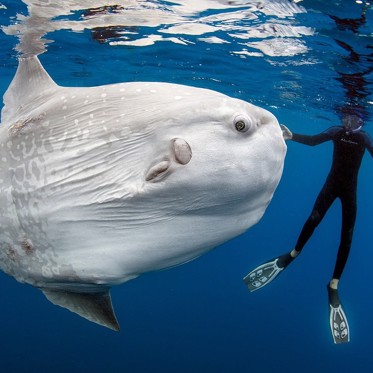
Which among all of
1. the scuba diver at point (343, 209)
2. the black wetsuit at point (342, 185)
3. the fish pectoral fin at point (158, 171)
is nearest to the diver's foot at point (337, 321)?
the scuba diver at point (343, 209)

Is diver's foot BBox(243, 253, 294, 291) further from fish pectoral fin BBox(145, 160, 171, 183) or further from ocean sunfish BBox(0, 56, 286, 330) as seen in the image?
fish pectoral fin BBox(145, 160, 171, 183)

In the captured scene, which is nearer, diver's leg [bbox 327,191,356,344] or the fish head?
the fish head

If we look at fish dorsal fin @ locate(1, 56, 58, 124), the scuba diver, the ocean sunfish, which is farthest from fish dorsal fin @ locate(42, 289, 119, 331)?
the scuba diver

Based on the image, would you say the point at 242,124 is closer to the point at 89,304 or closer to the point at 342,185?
the point at 89,304

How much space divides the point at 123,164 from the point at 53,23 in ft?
23.6

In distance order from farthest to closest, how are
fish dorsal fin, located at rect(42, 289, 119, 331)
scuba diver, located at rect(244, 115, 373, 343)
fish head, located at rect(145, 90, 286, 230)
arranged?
scuba diver, located at rect(244, 115, 373, 343), fish dorsal fin, located at rect(42, 289, 119, 331), fish head, located at rect(145, 90, 286, 230)

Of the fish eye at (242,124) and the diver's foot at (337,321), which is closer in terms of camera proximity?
the fish eye at (242,124)

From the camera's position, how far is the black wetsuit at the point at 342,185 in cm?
662

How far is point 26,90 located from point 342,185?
584cm

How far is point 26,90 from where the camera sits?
2.71 metres

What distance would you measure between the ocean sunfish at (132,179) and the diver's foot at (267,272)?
18.1ft

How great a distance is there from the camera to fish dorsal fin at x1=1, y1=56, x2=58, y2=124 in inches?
101

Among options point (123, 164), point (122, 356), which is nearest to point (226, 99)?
point (123, 164)

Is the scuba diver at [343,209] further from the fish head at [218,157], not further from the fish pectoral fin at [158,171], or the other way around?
the fish pectoral fin at [158,171]
